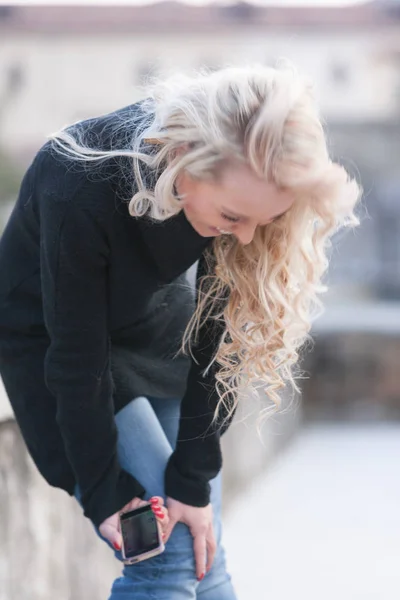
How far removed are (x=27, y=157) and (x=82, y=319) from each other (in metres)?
30.5

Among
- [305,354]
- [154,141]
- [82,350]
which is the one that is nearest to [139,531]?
[82,350]

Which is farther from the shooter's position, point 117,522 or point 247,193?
point 117,522

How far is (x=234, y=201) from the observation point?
163 cm

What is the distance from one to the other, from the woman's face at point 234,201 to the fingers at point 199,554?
0.57 m

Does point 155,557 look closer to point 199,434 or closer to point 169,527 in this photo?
point 169,527

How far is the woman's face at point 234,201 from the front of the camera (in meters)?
1.61


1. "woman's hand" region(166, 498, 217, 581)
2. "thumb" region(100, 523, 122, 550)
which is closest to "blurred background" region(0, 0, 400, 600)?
"woman's hand" region(166, 498, 217, 581)

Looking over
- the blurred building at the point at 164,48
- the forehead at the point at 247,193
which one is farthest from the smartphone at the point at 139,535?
the blurred building at the point at 164,48

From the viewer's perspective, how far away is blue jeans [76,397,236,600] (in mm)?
1783

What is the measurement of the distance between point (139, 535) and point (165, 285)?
19.2 inches

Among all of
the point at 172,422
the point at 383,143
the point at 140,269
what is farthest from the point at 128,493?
the point at 383,143

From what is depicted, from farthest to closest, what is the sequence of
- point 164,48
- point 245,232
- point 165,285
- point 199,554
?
point 164,48 → point 165,285 → point 199,554 → point 245,232

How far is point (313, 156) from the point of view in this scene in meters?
1.60

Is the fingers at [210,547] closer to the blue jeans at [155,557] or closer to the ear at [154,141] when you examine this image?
the blue jeans at [155,557]
